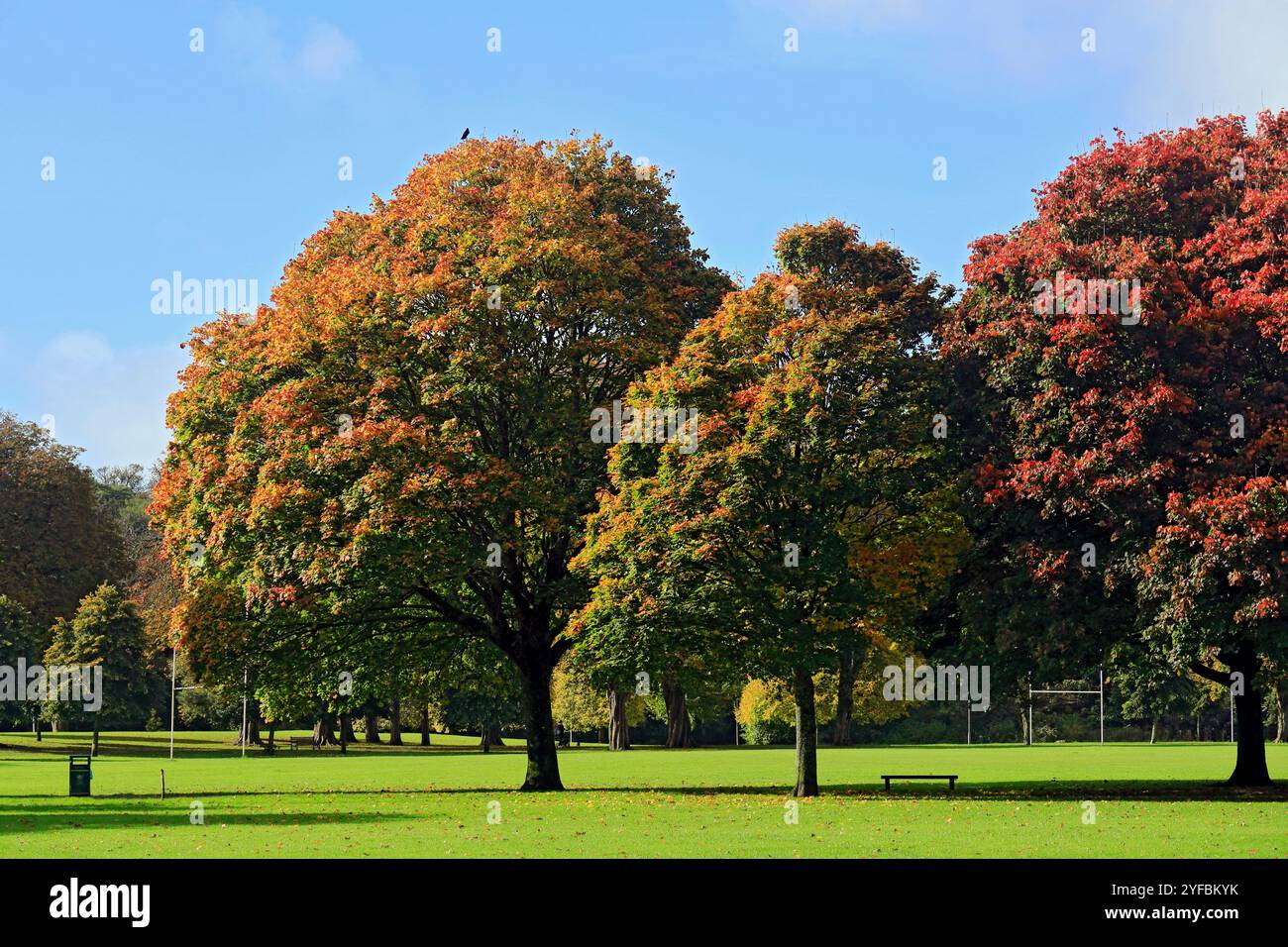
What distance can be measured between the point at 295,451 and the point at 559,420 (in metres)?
6.92

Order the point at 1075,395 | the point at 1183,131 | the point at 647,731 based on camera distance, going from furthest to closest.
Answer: the point at 647,731
the point at 1183,131
the point at 1075,395

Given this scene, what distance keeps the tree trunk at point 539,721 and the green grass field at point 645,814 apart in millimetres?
1178

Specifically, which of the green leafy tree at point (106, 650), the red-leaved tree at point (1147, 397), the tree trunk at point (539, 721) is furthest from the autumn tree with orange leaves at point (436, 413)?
the green leafy tree at point (106, 650)

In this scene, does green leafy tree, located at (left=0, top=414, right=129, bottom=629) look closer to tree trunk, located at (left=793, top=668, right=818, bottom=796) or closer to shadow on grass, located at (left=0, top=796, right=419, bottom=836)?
shadow on grass, located at (left=0, top=796, right=419, bottom=836)

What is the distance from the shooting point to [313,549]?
36.3m

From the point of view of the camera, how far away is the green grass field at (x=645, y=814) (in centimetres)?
2308

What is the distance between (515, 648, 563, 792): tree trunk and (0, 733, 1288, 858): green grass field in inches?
46.4

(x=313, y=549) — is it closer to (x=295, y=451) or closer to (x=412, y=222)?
(x=295, y=451)

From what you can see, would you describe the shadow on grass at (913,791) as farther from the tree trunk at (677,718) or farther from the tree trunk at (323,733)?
the tree trunk at (677,718)

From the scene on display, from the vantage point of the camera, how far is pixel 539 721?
42.0 metres

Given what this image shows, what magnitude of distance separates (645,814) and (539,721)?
1164 centimetres

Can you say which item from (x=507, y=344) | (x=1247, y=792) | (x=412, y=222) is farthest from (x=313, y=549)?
(x=1247, y=792)

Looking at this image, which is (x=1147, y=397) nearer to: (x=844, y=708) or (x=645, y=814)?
(x=645, y=814)

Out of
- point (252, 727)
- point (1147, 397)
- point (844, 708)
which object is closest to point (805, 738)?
point (1147, 397)
